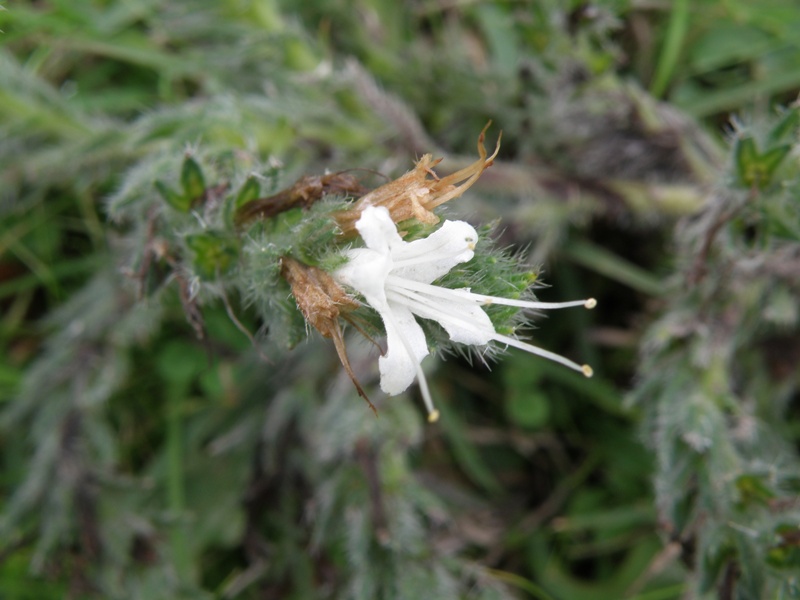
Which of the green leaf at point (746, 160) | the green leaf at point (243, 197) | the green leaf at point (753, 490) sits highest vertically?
the green leaf at point (243, 197)

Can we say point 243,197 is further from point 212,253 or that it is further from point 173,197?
point 173,197

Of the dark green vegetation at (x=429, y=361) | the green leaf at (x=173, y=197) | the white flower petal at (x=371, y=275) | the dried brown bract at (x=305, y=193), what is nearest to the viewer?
the white flower petal at (x=371, y=275)

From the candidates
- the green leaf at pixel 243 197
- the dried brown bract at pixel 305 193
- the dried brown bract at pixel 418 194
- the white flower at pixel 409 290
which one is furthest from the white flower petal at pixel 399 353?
the green leaf at pixel 243 197

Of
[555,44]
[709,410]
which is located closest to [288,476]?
[709,410]

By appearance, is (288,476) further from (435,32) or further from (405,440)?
(435,32)

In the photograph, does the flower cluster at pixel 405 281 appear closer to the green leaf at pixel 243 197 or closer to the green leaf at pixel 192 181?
the green leaf at pixel 243 197

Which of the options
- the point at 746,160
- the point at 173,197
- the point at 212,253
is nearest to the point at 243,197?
the point at 212,253
